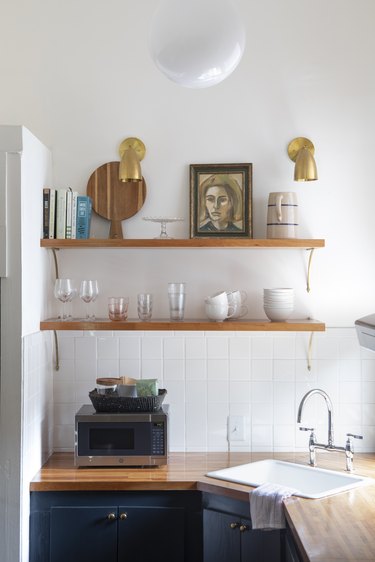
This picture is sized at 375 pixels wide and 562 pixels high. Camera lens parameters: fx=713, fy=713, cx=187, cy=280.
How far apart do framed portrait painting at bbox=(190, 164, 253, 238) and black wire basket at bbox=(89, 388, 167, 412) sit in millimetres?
788

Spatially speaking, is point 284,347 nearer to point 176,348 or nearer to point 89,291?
point 176,348

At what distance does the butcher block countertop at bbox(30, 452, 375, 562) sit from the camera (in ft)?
6.97

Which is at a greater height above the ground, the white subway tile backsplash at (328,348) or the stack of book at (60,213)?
the stack of book at (60,213)

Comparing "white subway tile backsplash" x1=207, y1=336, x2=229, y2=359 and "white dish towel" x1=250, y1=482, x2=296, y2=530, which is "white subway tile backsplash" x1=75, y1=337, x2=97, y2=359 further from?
"white dish towel" x1=250, y1=482, x2=296, y2=530

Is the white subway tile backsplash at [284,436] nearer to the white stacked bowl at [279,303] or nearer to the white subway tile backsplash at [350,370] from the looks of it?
the white subway tile backsplash at [350,370]

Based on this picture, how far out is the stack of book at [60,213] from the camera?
3.21 meters

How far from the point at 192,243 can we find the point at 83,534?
1298 millimetres

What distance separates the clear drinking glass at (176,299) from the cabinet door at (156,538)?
0.84m

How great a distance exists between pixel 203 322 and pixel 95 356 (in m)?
0.59

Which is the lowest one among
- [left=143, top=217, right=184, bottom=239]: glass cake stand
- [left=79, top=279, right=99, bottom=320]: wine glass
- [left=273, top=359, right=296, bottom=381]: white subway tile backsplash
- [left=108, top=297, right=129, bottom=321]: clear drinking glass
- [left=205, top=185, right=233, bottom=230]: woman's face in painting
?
[left=273, top=359, right=296, bottom=381]: white subway tile backsplash

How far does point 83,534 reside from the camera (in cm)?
290

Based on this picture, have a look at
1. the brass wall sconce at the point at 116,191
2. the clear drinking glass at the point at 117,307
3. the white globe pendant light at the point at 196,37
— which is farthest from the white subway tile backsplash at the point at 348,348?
the white globe pendant light at the point at 196,37

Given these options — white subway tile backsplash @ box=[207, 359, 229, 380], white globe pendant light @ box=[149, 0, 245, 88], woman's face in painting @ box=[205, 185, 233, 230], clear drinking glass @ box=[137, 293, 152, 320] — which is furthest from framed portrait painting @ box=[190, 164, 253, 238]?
white globe pendant light @ box=[149, 0, 245, 88]

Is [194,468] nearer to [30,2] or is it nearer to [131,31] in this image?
[131,31]
